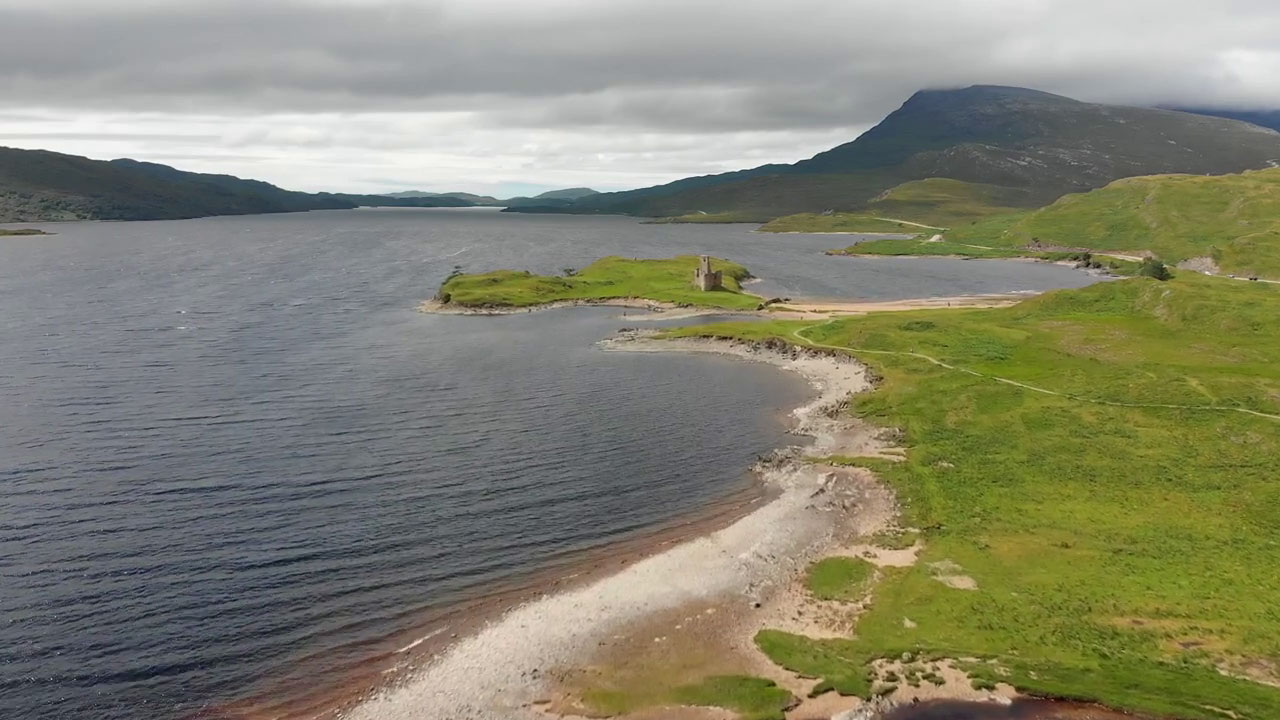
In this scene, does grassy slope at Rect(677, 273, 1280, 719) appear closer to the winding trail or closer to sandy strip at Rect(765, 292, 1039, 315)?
the winding trail

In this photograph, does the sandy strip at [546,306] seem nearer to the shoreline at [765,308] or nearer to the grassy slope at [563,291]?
the shoreline at [765,308]

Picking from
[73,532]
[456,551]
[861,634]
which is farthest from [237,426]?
[861,634]

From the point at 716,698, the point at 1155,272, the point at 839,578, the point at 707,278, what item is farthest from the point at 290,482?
the point at 1155,272

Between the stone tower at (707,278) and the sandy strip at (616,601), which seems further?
the stone tower at (707,278)

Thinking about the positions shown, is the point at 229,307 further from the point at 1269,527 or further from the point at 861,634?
the point at 1269,527

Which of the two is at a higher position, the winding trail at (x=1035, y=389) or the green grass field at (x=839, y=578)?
the winding trail at (x=1035, y=389)

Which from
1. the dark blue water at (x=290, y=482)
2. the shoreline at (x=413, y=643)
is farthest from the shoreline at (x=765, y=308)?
the shoreline at (x=413, y=643)

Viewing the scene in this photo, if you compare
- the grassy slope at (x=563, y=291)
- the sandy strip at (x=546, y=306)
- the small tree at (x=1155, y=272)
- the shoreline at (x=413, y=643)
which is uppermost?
the small tree at (x=1155, y=272)
